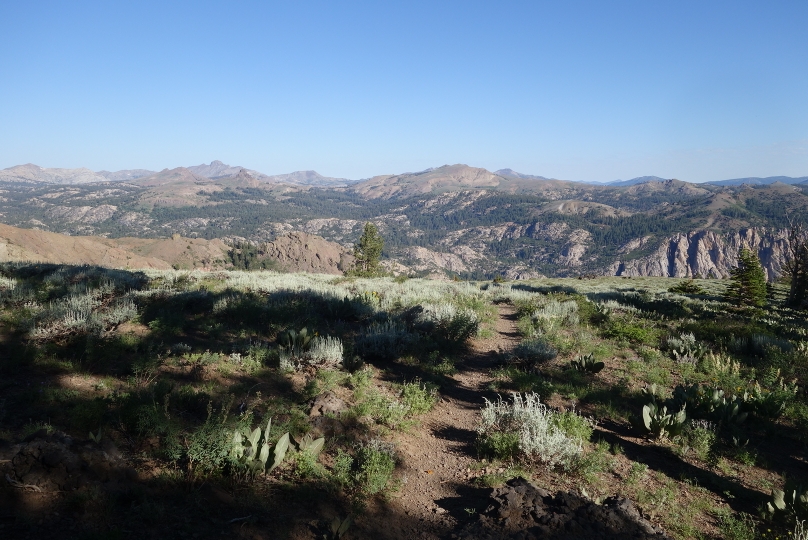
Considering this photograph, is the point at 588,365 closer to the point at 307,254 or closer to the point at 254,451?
the point at 254,451

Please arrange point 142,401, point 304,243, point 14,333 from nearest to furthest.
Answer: point 142,401
point 14,333
point 304,243

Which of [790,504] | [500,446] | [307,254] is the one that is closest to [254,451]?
[500,446]

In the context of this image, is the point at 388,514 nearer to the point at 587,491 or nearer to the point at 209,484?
the point at 209,484

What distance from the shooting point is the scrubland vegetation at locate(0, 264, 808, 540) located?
4.12m

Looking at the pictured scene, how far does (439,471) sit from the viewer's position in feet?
16.5

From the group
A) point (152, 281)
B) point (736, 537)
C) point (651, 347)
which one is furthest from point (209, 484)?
point (152, 281)

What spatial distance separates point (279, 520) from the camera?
372 cm

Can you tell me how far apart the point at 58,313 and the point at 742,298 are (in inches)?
1159

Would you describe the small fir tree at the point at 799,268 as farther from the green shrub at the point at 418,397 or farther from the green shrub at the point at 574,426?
the green shrub at the point at 418,397

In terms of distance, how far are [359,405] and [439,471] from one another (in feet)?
5.37

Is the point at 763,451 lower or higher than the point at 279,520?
lower

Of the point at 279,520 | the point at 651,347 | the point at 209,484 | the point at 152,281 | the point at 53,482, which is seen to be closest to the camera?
the point at 53,482

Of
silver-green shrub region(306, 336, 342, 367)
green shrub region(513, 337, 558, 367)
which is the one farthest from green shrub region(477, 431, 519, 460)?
green shrub region(513, 337, 558, 367)

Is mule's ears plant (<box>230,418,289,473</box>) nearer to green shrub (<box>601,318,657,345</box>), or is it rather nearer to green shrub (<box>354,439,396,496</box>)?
green shrub (<box>354,439,396,496</box>)
